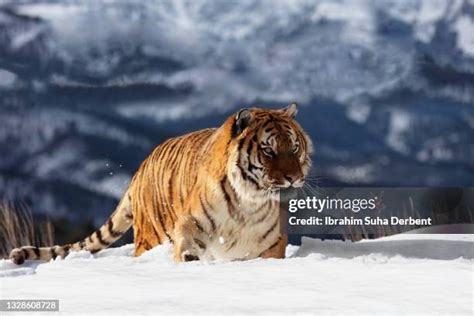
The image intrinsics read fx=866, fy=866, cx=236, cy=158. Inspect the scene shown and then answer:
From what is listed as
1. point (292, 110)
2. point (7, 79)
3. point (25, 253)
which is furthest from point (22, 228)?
point (292, 110)

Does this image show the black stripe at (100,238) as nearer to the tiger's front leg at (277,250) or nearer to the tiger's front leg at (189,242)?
the tiger's front leg at (189,242)

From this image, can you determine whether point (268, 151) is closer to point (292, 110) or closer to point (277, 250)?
point (292, 110)

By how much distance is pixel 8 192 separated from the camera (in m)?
5.23

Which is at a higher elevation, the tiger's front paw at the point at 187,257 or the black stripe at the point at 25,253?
the black stripe at the point at 25,253

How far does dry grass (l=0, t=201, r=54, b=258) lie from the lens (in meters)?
5.36

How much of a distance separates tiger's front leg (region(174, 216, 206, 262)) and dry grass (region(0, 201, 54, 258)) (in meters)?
1.19

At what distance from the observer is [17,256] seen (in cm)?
514

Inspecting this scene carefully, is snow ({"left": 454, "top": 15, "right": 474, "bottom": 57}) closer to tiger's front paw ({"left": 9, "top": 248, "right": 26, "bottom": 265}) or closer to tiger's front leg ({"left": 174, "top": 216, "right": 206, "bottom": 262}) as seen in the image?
tiger's front leg ({"left": 174, "top": 216, "right": 206, "bottom": 262})

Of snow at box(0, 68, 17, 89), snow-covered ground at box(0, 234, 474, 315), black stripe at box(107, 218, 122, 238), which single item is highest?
snow at box(0, 68, 17, 89)

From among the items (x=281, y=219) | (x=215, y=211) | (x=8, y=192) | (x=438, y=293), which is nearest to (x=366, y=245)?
(x=281, y=219)

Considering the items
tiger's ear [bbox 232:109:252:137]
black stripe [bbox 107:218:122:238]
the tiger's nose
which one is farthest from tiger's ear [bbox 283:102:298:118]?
black stripe [bbox 107:218:122:238]

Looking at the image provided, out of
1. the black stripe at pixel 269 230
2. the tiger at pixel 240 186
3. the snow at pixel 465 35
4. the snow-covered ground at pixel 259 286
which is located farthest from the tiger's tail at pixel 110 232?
the snow at pixel 465 35

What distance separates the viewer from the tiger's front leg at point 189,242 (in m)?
4.42

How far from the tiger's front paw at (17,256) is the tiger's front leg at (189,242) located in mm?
1127
